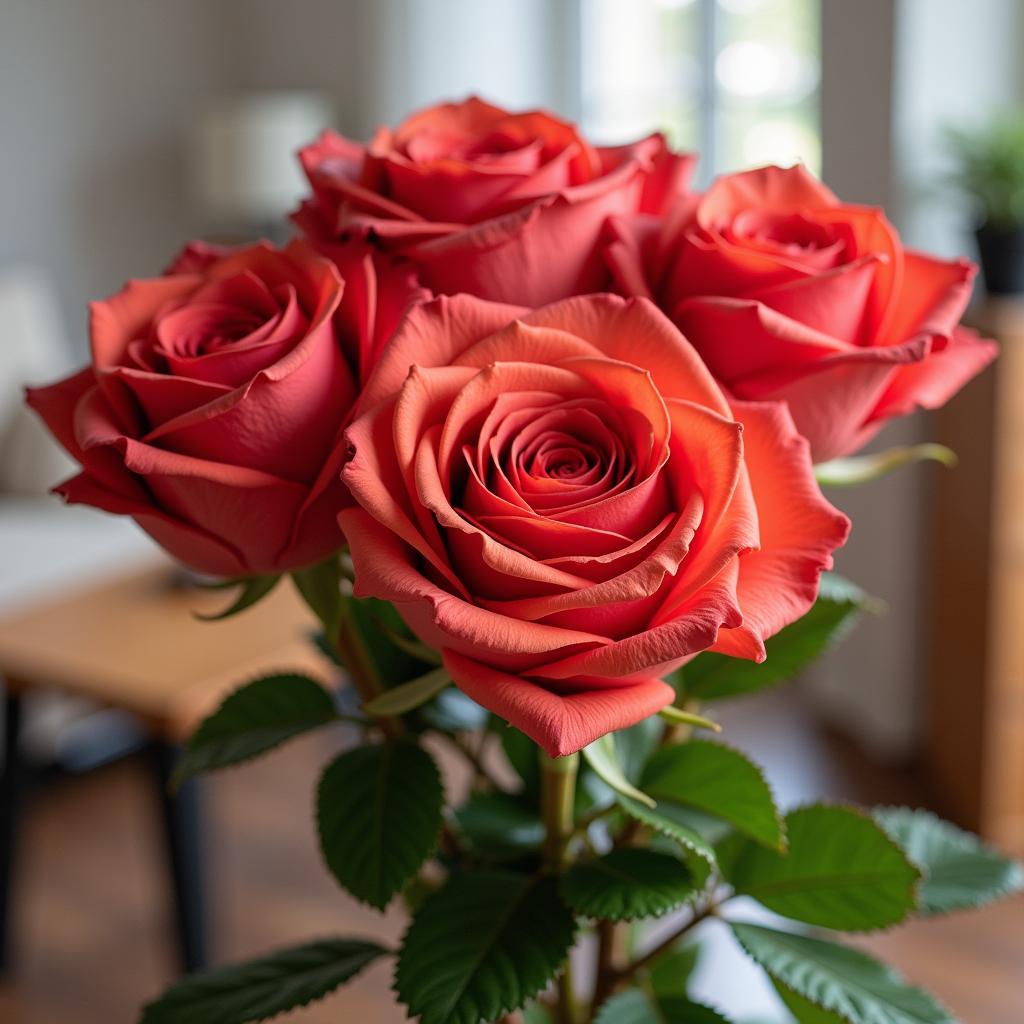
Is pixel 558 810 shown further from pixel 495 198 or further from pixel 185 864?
pixel 185 864

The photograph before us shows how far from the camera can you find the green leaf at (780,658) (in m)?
0.58

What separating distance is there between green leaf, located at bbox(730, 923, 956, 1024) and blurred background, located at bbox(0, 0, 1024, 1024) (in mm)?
1046

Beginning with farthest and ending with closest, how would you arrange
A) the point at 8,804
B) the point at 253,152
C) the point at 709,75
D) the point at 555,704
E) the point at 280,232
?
the point at 280,232 → the point at 253,152 → the point at 709,75 → the point at 8,804 → the point at 555,704

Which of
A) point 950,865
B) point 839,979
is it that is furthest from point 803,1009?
point 950,865

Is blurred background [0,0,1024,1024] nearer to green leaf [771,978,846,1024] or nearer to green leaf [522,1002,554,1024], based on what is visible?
green leaf [522,1002,554,1024]

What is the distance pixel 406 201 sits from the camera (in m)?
0.46

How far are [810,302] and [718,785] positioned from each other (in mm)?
207

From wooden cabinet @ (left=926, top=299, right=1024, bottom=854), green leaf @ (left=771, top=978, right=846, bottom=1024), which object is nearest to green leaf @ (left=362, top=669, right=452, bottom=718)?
green leaf @ (left=771, top=978, right=846, bottom=1024)

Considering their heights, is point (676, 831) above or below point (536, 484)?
below

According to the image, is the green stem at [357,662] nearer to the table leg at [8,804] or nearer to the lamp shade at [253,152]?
the table leg at [8,804]

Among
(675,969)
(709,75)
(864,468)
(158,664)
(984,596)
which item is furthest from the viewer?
(709,75)

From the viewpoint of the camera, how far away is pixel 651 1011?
547mm

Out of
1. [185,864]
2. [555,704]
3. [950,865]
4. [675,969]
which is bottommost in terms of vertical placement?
[185,864]

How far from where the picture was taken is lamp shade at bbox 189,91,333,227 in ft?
11.9
